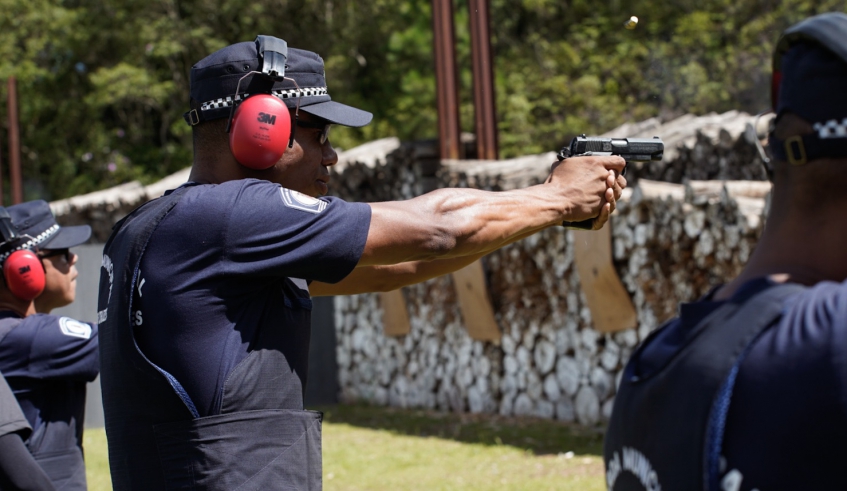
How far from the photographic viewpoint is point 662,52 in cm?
1752

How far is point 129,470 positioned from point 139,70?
20.7 m

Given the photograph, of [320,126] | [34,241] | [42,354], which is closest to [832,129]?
[320,126]

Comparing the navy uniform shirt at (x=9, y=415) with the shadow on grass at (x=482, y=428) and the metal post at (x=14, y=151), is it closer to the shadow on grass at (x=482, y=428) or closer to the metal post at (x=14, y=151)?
the shadow on grass at (x=482, y=428)

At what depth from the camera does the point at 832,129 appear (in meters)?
1.28

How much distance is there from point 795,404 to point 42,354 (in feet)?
8.97

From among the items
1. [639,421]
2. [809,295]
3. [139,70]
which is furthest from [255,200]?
[139,70]

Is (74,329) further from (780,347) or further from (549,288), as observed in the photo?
(549,288)

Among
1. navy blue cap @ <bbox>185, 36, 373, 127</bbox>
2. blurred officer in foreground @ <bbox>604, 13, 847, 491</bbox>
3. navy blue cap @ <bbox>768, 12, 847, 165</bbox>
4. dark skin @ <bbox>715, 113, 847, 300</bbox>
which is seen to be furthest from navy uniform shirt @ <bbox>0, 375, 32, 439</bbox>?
navy blue cap @ <bbox>768, 12, 847, 165</bbox>

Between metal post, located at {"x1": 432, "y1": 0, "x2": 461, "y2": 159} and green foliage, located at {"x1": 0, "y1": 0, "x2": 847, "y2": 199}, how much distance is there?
715 centimetres

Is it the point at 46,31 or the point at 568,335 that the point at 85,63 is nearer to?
the point at 46,31

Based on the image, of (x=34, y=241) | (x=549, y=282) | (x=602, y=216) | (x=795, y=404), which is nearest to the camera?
(x=795, y=404)

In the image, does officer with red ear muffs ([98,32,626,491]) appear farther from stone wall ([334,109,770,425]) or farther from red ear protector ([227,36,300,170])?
stone wall ([334,109,770,425])

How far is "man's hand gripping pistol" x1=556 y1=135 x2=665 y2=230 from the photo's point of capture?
2.56 meters

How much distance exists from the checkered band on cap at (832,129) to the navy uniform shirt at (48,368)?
2.57m
